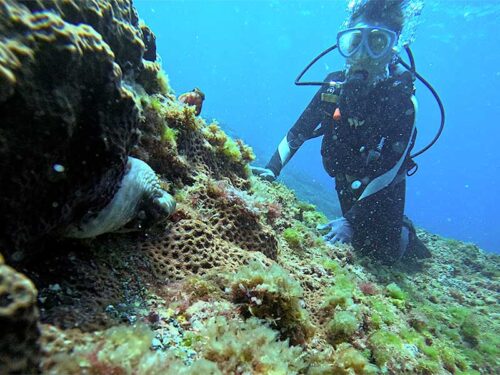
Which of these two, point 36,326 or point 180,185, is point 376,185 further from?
point 36,326

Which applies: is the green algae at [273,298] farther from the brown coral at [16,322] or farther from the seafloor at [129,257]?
the brown coral at [16,322]

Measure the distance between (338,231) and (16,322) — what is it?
18.2 ft

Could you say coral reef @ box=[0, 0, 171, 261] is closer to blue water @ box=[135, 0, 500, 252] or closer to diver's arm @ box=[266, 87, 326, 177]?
diver's arm @ box=[266, 87, 326, 177]

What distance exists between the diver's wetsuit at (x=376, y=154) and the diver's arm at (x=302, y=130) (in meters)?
0.65

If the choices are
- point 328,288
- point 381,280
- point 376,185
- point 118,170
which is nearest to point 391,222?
point 376,185

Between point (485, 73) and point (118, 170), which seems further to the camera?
point (485, 73)

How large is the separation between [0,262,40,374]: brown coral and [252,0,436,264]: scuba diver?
536 centimetres

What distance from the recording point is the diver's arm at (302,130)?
791 centimetres

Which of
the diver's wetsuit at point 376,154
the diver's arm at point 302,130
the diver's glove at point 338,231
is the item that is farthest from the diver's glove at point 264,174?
the diver's wetsuit at point 376,154

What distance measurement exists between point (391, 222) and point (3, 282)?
6831mm

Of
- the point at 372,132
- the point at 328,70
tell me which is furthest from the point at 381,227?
the point at 328,70

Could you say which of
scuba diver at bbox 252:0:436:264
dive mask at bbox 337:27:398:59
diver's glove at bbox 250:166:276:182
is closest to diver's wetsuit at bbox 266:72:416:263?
scuba diver at bbox 252:0:436:264

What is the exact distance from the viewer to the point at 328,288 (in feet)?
11.7

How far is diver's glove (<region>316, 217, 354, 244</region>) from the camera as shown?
5.96 meters
